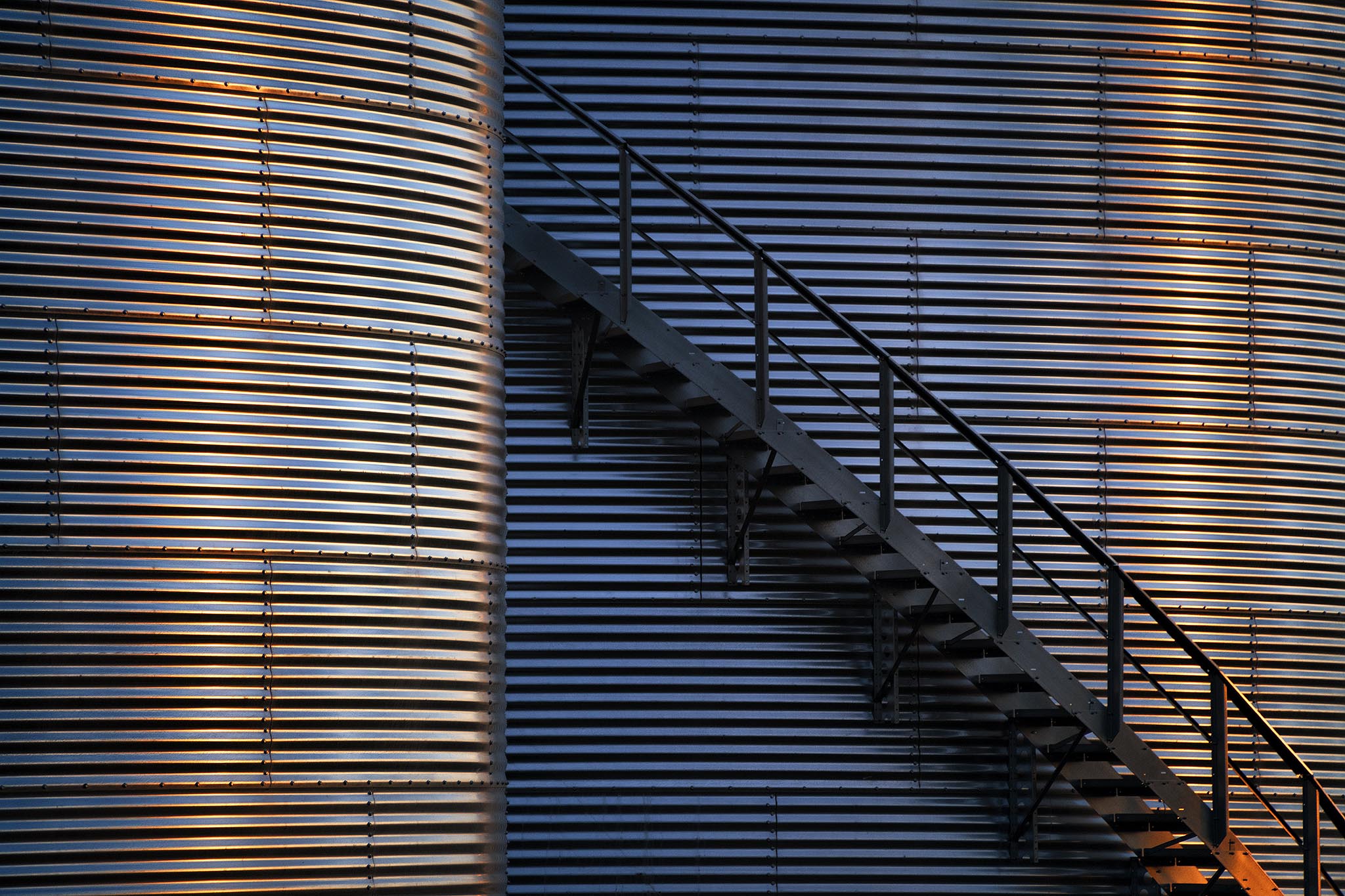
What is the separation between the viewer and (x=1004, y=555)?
33.2 feet

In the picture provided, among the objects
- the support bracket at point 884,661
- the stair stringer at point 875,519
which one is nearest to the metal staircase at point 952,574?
the stair stringer at point 875,519


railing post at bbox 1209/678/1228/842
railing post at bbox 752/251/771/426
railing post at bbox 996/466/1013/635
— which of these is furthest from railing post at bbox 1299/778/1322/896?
railing post at bbox 752/251/771/426

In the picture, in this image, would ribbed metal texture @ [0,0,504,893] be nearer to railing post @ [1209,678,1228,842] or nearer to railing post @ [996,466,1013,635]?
railing post @ [996,466,1013,635]

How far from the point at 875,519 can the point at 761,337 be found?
1617 mm

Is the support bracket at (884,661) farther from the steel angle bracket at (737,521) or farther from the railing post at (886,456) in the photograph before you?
the railing post at (886,456)

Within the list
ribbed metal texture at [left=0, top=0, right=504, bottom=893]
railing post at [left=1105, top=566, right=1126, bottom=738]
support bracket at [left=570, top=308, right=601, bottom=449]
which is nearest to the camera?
ribbed metal texture at [left=0, top=0, right=504, bottom=893]

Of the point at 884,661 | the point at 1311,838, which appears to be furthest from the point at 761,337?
the point at 1311,838

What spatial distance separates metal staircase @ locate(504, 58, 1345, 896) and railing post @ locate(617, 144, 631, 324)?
0.01 metres

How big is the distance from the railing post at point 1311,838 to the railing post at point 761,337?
486cm

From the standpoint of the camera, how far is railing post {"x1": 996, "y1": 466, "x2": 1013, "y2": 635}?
10000 mm

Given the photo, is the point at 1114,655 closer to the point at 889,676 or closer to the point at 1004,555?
the point at 1004,555

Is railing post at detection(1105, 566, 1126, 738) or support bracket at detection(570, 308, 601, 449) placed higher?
support bracket at detection(570, 308, 601, 449)

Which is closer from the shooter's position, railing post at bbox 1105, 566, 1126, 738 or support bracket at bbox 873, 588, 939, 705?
railing post at bbox 1105, 566, 1126, 738

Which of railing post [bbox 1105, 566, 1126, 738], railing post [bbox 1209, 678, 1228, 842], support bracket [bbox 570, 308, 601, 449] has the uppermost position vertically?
support bracket [bbox 570, 308, 601, 449]
